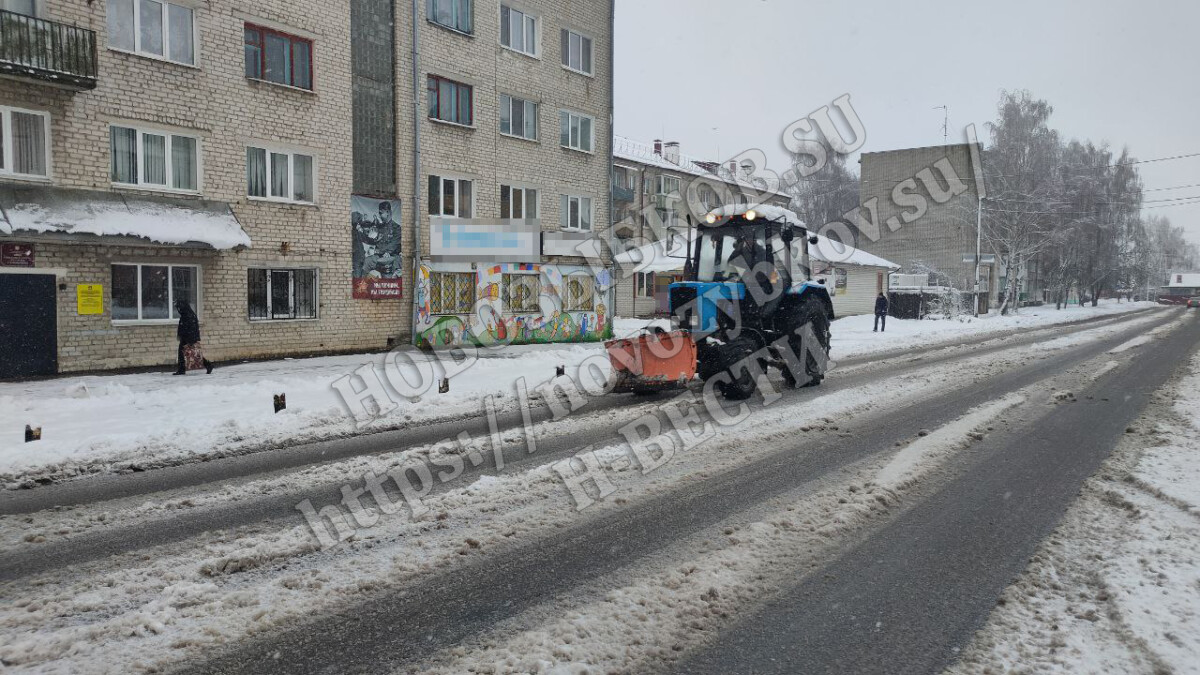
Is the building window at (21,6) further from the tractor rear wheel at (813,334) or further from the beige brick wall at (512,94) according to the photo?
the tractor rear wheel at (813,334)

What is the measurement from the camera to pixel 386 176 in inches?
719

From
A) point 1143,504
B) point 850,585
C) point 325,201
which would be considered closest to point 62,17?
point 325,201

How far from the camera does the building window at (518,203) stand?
2114 centimetres

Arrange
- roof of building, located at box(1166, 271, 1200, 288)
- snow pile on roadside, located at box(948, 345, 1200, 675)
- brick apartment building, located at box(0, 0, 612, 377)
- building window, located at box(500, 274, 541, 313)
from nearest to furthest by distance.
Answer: snow pile on roadside, located at box(948, 345, 1200, 675) → brick apartment building, located at box(0, 0, 612, 377) → building window, located at box(500, 274, 541, 313) → roof of building, located at box(1166, 271, 1200, 288)

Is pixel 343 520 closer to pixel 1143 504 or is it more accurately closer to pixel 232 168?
pixel 1143 504

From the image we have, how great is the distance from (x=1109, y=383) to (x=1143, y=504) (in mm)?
8265

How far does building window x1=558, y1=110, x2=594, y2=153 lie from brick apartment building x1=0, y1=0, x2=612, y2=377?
77mm

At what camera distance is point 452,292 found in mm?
19688

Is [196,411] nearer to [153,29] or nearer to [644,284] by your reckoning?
[153,29]

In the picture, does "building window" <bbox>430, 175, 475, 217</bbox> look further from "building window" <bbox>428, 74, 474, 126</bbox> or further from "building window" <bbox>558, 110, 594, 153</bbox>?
"building window" <bbox>558, 110, 594, 153</bbox>

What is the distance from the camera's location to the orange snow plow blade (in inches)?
411

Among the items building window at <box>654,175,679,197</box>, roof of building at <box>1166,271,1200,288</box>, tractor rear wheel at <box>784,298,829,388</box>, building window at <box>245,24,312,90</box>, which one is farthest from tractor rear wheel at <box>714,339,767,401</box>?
roof of building at <box>1166,271,1200,288</box>

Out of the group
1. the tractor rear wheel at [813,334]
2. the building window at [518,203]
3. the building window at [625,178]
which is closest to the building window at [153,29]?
the building window at [518,203]

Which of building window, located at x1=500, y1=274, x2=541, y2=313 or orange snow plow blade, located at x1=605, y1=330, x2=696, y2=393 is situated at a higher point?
building window, located at x1=500, y1=274, x2=541, y2=313
